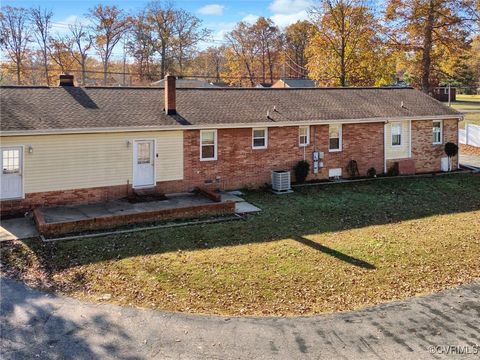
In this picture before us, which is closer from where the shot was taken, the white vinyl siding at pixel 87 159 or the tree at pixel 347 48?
the white vinyl siding at pixel 87 159

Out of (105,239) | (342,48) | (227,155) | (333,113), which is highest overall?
(342,48)


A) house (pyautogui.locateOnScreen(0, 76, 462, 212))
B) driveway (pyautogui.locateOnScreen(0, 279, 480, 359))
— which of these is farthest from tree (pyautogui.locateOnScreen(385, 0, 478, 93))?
driveway (pyautogui.locateOnScreen(0, 279, 480, 359))

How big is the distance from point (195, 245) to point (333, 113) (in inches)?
466

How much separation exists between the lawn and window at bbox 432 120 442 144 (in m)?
8.57

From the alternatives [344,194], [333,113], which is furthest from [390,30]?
Result: [344,194]

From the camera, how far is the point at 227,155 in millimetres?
18922

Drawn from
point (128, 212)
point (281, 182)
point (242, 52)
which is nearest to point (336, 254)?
point (128, 212)

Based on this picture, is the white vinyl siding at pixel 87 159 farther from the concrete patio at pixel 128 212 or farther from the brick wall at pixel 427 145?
the brick wall at pixel 427 145

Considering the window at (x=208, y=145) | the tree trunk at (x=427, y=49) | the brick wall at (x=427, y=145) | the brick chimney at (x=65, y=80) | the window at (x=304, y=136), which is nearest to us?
the window at (x=208, y=145)

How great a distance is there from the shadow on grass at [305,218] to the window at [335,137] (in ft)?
6.31

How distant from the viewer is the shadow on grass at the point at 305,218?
38.9 ft

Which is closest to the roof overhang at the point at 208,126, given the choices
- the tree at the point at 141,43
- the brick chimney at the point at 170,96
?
the brick chimney at the point at 170,96

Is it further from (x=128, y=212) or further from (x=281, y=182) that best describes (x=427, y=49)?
(x=128, y=212)

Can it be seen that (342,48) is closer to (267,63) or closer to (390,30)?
(390,30)
